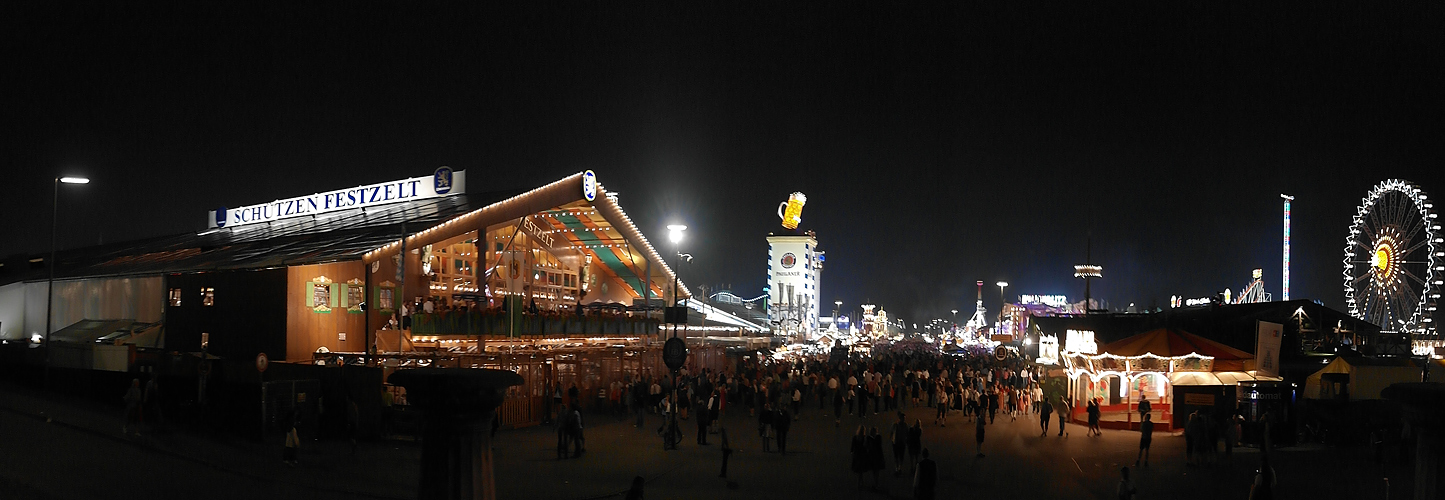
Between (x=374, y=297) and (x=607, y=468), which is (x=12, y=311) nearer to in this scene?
(x=374, y=297)

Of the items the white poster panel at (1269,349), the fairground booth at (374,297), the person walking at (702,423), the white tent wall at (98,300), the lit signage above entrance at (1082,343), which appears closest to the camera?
the person walking at (702,423)

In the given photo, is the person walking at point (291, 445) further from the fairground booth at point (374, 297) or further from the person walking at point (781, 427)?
the person walking at point (781, 427)

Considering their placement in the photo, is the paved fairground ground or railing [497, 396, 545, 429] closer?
the paved fairground ground

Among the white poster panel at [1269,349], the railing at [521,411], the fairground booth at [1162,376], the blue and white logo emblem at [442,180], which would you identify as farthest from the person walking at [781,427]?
the blue and white logo emblem at [442,180]

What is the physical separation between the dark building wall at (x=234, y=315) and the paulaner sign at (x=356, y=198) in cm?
1059

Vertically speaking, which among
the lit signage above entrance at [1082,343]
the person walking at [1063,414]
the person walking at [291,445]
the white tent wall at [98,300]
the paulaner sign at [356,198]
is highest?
the paulaner sign at [356,198]

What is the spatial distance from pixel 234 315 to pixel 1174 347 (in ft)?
86.2

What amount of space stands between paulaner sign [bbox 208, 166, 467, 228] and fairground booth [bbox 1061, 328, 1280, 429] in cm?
2401

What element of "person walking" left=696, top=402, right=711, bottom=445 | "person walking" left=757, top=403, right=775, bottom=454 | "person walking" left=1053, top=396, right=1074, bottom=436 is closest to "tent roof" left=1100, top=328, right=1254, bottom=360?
"person walking" left=1053, top=396, right=1074, bottom=436

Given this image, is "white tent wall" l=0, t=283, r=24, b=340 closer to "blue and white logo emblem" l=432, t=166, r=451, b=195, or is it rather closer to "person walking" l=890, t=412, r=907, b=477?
"blue and white logo emblem" l=432, t=166, r=451, b=195

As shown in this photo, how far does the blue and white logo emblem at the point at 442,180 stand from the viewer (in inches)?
1460

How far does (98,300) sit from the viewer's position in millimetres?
33906

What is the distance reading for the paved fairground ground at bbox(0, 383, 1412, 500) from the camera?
47.8 feet

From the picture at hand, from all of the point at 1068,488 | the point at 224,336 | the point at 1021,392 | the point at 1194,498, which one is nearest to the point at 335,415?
the point at 224,336
